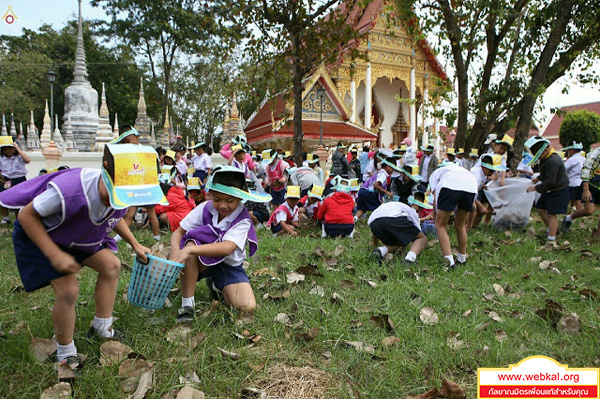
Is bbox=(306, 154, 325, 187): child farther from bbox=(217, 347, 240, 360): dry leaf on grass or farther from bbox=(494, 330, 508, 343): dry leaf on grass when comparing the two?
bbox=(217, 347, 240, 360): dry leaf on grass

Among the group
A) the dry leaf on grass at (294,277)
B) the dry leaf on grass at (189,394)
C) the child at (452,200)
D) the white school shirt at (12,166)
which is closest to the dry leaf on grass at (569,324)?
the child at (452,200)

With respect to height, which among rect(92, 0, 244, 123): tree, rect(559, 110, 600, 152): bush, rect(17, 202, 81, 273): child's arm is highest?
rect(92, 0, 244, 123): tree

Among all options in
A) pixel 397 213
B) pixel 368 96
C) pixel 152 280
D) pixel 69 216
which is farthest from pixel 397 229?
pixel 368 96

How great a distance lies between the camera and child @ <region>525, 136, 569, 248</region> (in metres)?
6.30

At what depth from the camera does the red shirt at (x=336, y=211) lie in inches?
261

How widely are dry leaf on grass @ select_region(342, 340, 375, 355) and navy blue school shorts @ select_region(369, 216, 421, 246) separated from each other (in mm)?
2366

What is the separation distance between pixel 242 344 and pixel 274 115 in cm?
1862

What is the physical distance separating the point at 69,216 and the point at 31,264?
1.36ft

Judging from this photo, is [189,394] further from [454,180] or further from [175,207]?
[175,207]

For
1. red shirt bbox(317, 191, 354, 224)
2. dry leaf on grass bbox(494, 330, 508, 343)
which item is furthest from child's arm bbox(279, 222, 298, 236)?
dry leaf on grass bbox(494, 330, 508, 343)

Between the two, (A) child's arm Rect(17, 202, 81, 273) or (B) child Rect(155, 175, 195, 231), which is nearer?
(A) child's arm Rect(17, 202, 81, 273)

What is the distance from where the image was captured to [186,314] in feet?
10.4

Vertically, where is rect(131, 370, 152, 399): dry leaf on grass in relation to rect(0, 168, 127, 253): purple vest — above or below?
below

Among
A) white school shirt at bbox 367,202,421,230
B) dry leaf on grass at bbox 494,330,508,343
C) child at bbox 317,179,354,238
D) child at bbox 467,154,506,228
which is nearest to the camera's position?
dry leaf on grass at bbox 494,330,508,343
